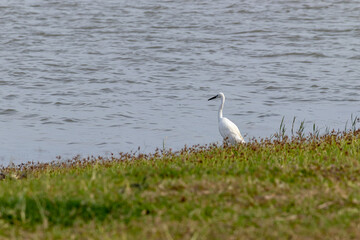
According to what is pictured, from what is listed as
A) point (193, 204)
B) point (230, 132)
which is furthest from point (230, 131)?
point (193, 204)

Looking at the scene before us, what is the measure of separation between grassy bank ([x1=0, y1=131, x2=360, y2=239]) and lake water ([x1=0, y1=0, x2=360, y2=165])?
6750mm

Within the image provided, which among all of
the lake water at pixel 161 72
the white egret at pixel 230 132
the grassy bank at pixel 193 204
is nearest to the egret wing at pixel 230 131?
the white egret at pixel 230 132

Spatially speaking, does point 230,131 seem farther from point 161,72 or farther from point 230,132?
point 161,72

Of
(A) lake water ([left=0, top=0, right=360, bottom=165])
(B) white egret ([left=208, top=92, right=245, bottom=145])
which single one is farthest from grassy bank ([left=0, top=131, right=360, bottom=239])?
(A) lake water ([left=0, top=0, right=360, bottom=165])

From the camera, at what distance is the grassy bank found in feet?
18.3

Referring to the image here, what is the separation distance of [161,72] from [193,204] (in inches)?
635

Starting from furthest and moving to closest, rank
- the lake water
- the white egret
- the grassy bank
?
1. the lake water
2. the white egret
3. the grassy bank

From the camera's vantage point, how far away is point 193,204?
615 cm

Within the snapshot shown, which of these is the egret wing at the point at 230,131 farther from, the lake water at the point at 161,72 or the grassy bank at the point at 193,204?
the grassy bank at the point at 193,204

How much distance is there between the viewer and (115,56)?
2461 cm

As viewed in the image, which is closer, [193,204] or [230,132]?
[193,204]

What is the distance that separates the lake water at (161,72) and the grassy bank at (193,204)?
6.75 meters

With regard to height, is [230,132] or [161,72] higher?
[230,132]

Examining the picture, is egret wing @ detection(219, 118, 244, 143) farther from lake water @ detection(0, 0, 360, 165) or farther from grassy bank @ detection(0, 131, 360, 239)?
grassy bank @ detection(0, 131, 360, 239)
